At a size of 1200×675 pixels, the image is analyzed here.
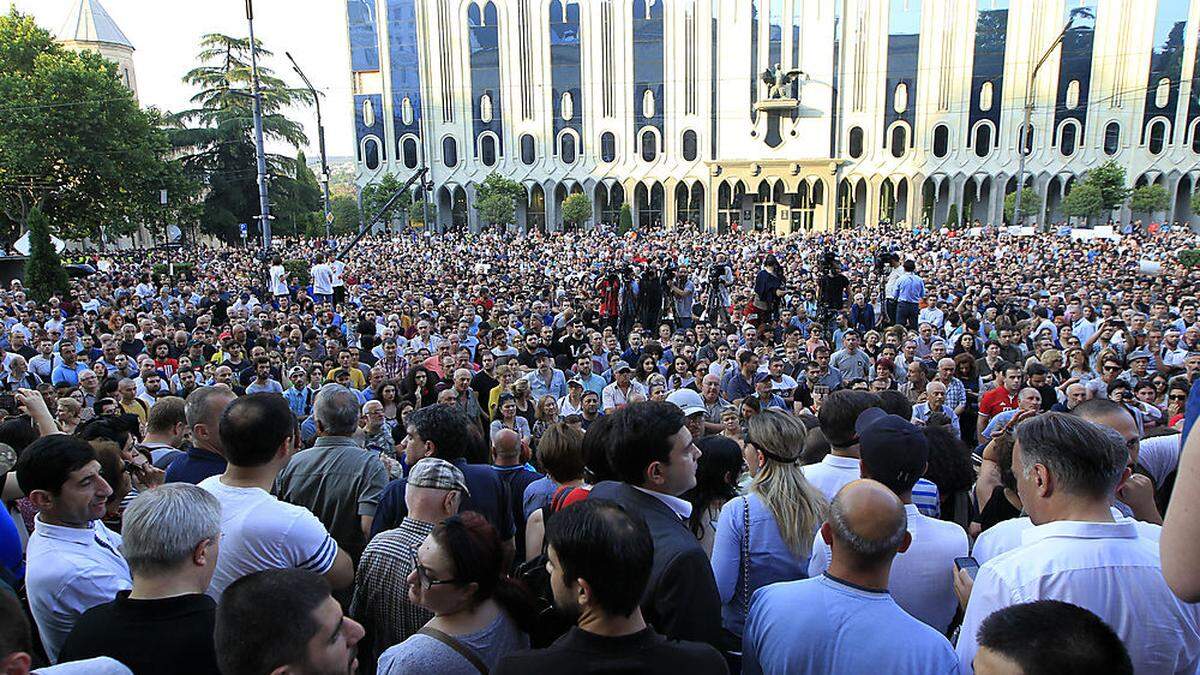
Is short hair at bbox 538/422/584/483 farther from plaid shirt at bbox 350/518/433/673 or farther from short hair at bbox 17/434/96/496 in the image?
short hair at bbox 17/434/96/496

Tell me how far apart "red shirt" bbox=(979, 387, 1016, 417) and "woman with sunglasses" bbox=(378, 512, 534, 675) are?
19.9 ft

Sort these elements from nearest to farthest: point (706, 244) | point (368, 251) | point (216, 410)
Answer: point (216, 410) < point (368, 251) < point (706, 244)

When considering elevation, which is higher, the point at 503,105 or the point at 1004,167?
the point at 503,105

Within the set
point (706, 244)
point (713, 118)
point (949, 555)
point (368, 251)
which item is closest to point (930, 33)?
point (713, 118)

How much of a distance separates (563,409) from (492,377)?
1.54 metres

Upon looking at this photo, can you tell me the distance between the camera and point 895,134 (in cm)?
5053

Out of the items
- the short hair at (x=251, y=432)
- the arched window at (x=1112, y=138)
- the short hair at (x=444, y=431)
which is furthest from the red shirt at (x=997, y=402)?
the arched window at (x=1112, y=138)

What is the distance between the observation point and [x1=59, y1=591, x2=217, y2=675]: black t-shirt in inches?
76.2

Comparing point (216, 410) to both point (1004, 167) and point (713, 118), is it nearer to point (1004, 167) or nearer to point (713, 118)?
point (713, 118)

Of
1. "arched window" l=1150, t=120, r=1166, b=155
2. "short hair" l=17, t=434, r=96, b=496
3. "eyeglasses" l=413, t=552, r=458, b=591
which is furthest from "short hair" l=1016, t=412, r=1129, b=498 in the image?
"arched window" l=1150, t=120, r=1166, b=155

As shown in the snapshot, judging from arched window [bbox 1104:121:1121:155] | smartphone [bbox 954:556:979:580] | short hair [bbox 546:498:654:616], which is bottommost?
smartphone [bbox 954:556:979:580]

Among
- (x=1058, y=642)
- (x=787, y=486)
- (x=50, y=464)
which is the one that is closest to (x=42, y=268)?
(x=50, y=464)

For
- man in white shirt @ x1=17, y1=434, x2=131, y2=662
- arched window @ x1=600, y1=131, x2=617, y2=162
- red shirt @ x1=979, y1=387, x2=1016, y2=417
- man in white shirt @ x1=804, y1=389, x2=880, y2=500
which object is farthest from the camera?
arched window @ x1=600, y1=131, x2=617, y2=162

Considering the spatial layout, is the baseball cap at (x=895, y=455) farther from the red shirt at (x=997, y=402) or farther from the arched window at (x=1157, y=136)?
the arched window at (x=1157, y=136)
